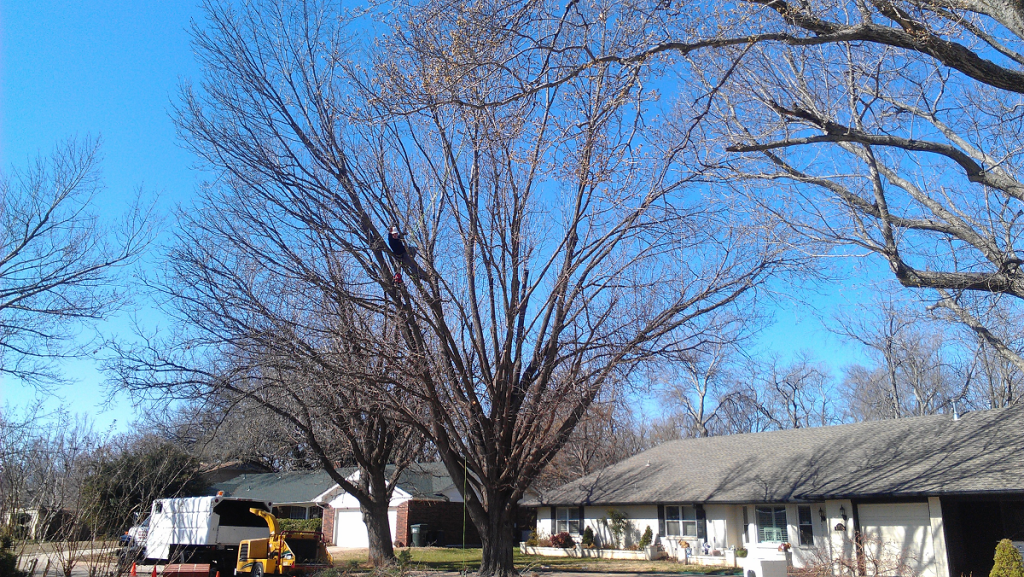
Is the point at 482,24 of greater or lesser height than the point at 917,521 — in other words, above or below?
above

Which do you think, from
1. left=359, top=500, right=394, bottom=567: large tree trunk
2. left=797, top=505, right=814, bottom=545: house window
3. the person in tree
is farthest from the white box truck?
left=797, top=505, right=814, bottom=545: house window

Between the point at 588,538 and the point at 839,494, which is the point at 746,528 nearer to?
the point at 839,494

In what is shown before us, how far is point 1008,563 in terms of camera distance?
14.3m

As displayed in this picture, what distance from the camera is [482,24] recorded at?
8320mm

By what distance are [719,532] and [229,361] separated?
61.5 feet

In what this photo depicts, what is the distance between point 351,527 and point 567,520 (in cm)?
1414

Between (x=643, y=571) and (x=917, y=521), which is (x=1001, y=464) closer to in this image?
(x=917, y=521)

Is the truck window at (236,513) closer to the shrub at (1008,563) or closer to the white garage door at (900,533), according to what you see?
the white garage door at (900,533)


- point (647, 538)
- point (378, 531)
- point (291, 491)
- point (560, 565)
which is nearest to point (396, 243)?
point (378, 531)

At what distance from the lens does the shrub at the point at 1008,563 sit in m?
14.1

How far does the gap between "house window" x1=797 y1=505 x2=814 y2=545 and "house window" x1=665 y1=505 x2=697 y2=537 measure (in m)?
4.69

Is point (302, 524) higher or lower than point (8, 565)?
lower

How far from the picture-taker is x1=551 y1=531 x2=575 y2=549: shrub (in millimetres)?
31825

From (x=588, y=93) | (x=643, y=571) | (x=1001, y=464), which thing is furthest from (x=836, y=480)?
(x=588, y=93)
